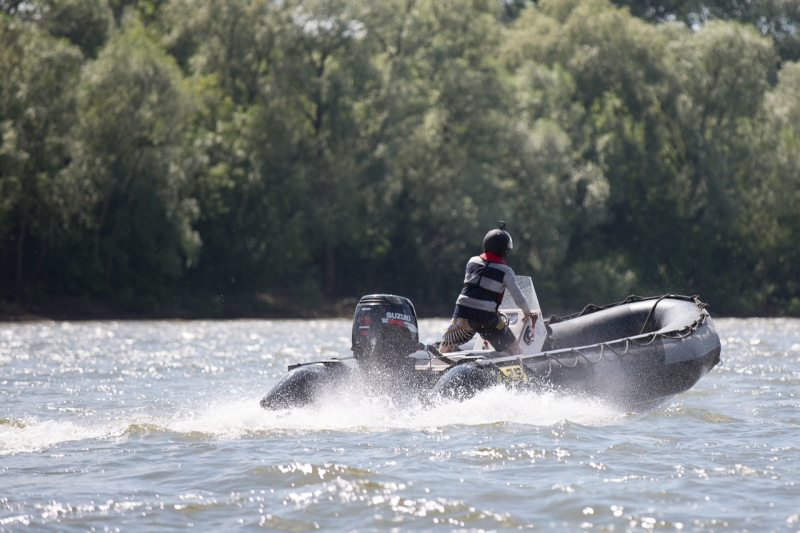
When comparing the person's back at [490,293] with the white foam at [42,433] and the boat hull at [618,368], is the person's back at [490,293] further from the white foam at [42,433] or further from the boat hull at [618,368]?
the white foam at [42,433]

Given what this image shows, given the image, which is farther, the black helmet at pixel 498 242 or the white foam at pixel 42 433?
the black helmet at pixel 498 242

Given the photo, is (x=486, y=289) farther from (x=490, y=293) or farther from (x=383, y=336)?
(x=383, y=336)

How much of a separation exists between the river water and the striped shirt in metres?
0.86

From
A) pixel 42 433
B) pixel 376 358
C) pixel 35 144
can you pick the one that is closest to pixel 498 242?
pixel 376 358

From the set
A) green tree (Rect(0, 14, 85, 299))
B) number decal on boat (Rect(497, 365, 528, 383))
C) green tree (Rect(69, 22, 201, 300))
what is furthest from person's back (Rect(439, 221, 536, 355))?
green tree (Rect(69, 22, 201, 300))

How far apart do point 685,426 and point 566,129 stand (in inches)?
1010

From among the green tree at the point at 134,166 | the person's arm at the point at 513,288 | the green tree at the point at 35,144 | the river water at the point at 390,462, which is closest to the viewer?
the river water at the point at 390,462

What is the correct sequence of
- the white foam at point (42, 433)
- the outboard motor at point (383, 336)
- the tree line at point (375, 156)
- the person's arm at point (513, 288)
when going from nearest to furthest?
1. the white foam at point (42, 433)
2. the outboard motor at point (383, 336)
3. the person's arm at point (513, 288)
4. the tree line at point (375, 156)

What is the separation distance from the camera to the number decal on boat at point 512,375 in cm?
757

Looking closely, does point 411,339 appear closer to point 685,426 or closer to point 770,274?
point 685,426

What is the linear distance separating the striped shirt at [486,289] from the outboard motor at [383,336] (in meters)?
0.72

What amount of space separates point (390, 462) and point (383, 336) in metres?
1.63

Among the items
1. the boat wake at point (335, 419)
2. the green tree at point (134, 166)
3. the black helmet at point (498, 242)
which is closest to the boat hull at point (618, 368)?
the boat wake at point (335, 419)

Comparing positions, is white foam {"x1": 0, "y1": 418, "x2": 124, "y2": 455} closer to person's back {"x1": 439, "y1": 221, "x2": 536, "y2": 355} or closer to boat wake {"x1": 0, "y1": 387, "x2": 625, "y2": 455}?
boat wake {"x1": 0, "y1": 387, "x2": 625, "y2": 455}
